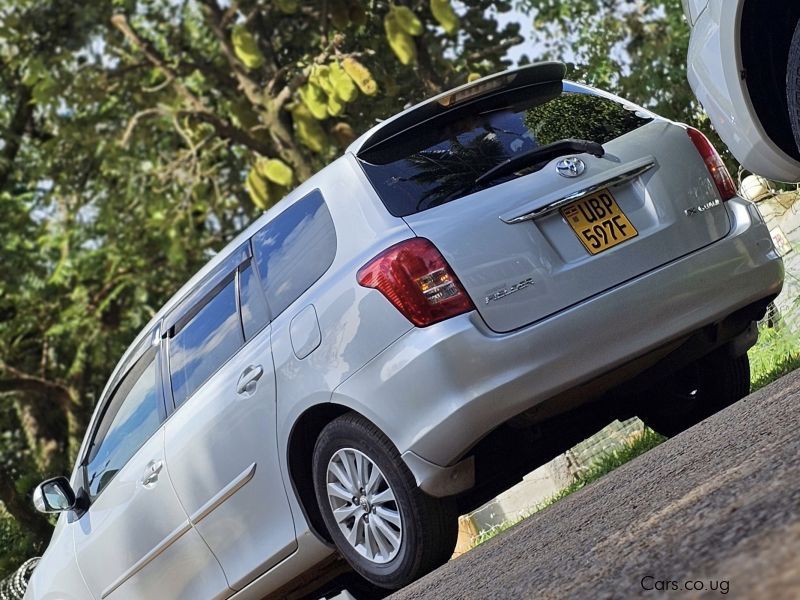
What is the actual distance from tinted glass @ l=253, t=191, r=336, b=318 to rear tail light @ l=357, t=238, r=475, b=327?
47 cm

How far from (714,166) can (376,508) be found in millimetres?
2142

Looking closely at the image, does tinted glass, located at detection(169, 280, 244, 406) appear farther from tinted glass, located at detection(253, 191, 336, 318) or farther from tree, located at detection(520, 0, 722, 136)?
tree, located at detection(520, 0, 722, 136)

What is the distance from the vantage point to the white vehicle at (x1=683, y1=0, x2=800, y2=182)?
5832 millimetres

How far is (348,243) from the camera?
18.4 feet

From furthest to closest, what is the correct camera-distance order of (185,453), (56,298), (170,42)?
(56,298) < (170,42) < (185,453)

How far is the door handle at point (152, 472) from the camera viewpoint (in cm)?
661

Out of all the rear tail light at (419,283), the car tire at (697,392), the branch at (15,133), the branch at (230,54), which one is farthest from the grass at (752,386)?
the branch at (15,133)

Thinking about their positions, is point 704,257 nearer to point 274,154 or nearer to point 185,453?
point 185,453

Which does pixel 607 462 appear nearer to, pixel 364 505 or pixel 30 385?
pixel 364 505

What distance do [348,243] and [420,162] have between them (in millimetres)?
474

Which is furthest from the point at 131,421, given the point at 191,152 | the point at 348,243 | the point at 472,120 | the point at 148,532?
the point at 191,152

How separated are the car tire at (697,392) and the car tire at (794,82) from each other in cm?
138

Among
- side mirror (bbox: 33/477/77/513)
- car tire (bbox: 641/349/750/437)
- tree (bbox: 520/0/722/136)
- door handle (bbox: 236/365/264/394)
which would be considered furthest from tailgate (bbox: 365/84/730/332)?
tree (bbox: 520/0/722/136)

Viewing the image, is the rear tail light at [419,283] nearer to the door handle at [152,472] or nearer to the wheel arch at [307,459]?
the wheel arch at [307,459]
